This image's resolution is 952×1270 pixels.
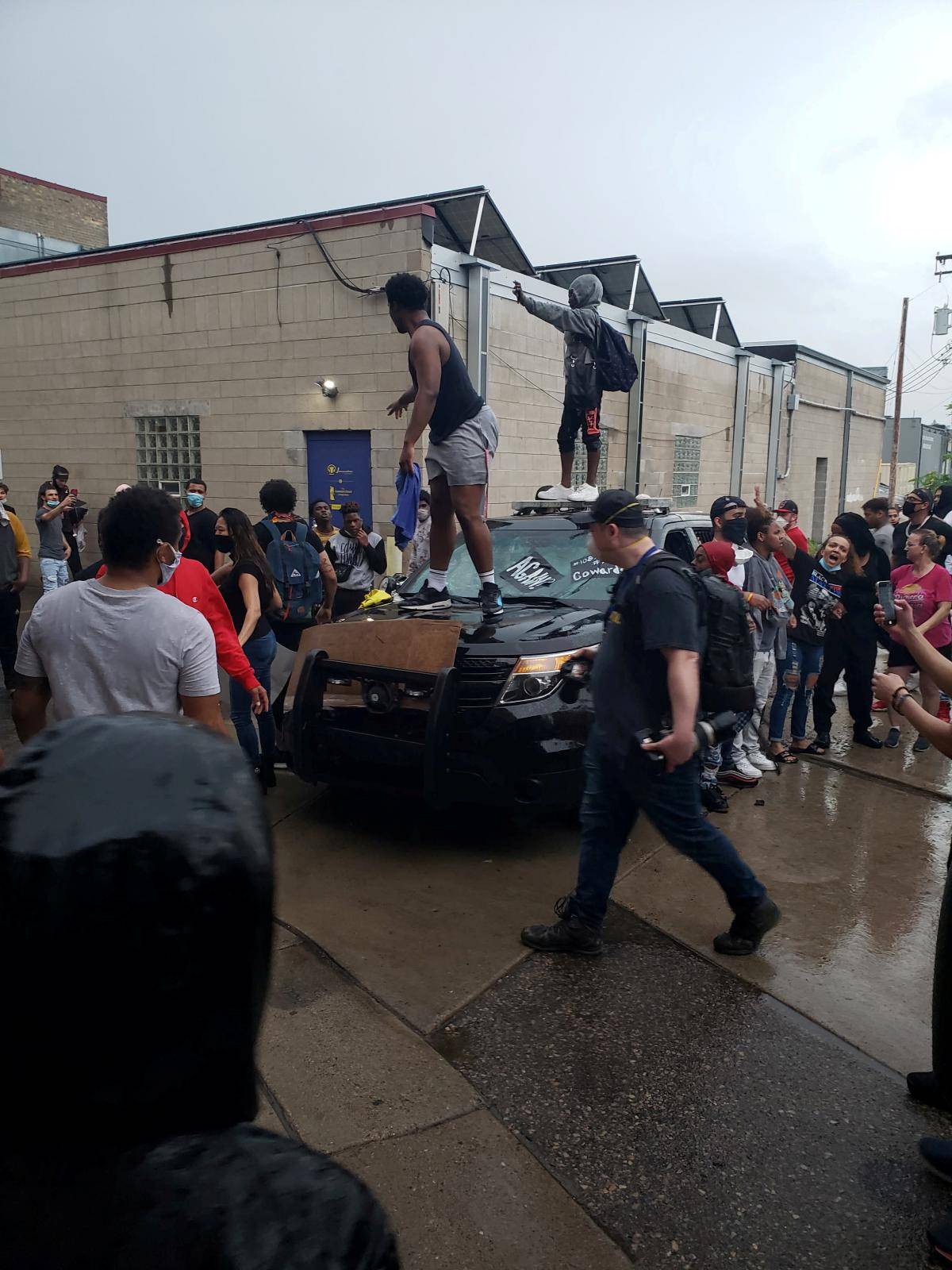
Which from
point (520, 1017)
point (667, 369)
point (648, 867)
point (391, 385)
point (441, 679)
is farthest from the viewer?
A: point (667, 369)

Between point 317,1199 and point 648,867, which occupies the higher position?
point 317,1199

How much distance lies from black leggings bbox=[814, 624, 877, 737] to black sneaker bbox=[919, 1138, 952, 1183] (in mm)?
4337

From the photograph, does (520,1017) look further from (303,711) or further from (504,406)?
(504,406)

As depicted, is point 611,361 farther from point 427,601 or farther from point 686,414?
point 686,414

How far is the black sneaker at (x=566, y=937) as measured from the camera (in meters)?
3.64

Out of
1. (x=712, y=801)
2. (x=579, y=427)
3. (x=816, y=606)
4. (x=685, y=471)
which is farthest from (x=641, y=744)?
(x=685, y=471)

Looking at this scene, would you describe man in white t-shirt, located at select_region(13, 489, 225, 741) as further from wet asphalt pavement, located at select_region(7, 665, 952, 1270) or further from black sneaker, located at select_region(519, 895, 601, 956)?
black sneaker, located at select_region(519, 895, 601, 956)

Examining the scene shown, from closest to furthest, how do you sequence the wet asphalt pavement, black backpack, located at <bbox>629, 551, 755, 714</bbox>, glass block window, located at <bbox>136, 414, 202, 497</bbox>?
1. the wet asphalt pavement
2. black backpack, located at <bbox>629, 551, 755, 714</bbox>
3. glass block window, located at <bbox>136, 414, 202, 497</bbox>

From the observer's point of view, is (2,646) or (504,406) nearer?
(2,646)

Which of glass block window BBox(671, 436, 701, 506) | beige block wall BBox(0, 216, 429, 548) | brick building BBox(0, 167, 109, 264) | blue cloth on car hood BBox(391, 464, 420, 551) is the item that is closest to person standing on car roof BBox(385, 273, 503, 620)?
blue cloth on car hood BBox(391, 464, 420, 551)

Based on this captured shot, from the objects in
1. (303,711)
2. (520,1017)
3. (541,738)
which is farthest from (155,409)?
(520,1017)

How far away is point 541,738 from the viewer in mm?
4281

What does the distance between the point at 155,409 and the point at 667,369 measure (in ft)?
31.2

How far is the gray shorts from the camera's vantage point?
204 inches
